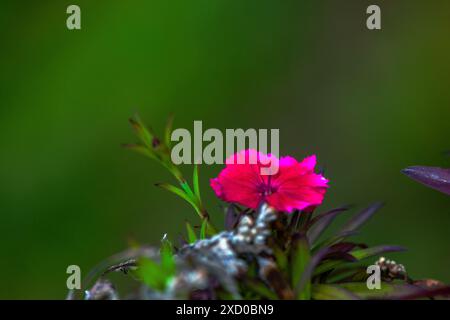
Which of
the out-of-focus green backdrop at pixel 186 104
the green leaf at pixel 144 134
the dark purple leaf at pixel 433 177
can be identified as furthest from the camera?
the out-of-focus green backdrop at pixel 186 104

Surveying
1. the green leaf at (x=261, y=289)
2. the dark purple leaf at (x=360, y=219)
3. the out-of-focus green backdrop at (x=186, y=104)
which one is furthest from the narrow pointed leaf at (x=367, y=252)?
the out-of-focus green backdrop at (x=186, y=104)

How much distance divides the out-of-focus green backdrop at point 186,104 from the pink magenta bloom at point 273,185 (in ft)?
6.15

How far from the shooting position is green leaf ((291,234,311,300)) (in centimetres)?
62

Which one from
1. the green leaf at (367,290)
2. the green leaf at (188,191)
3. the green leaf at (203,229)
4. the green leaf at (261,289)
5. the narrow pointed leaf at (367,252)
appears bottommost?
the green leaf at (367,290)

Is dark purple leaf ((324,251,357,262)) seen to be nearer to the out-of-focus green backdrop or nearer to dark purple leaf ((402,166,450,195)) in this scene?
dark purple leaf ((402,166,450,195))

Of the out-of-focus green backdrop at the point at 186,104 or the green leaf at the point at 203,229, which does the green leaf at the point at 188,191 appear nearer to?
the green leaf at the point at 203,229

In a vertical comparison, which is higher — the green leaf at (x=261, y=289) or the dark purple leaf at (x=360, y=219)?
the dark purple leaf at (x=360, y=219)

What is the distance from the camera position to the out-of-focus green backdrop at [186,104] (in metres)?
2.66

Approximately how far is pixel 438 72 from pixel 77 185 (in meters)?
1.59

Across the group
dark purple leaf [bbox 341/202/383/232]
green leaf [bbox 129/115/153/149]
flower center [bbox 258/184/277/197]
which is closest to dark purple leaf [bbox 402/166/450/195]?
dark purple leaf [bbox 341/202/383/232]

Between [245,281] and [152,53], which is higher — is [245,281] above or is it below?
below

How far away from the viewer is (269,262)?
61cm

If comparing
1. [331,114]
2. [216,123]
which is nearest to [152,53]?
[216,123]
